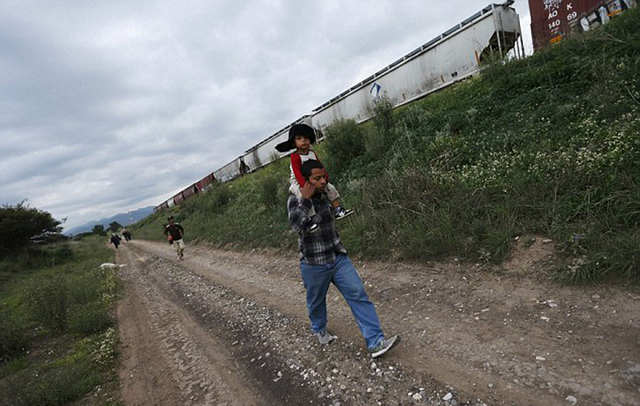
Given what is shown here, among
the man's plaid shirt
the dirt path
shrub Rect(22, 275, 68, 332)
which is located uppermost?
the man's plaid shirt

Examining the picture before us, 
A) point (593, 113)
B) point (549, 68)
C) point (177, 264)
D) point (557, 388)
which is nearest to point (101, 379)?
point (557, 388)

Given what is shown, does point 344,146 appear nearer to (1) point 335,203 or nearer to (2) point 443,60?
(2) point 443,60

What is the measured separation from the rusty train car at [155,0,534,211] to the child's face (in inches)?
382

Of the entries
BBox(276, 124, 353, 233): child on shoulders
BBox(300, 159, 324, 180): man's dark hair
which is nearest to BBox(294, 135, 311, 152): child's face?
BBox(276, 124, 353, 233): child on shoulders

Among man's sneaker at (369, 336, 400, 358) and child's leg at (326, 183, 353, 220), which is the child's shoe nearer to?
child's leg at (326, 183, 353, 220)

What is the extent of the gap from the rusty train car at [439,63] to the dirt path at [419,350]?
9.34 metres

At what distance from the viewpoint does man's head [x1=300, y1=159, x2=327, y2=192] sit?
2809mm

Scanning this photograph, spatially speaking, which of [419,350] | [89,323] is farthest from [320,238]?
[89,323]

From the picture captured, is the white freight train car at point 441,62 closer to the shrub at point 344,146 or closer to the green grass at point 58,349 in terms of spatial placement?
the shrub at point 344,146

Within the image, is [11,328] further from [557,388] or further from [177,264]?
[557,388]

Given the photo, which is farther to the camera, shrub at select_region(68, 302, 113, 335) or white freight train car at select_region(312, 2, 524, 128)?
white freight train car at select_region(312, 2, 524, 128)

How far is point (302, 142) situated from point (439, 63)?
13.6 meters

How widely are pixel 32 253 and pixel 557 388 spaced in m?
32.2

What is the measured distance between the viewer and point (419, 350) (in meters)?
3.08
